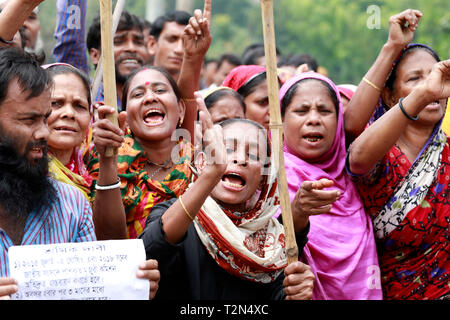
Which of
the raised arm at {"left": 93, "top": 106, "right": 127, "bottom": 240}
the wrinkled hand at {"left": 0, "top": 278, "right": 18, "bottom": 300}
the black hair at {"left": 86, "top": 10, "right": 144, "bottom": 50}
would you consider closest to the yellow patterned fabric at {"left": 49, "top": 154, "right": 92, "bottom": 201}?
the raised arm at {"left": 93, "top": 106, "right": 127, "bottom": 240}

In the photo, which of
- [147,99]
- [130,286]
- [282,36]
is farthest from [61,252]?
[282,36]

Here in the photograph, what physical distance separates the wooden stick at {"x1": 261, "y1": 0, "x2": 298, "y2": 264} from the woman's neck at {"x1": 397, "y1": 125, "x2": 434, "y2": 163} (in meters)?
1.13

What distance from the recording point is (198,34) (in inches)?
154

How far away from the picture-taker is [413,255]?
3738 millimetres

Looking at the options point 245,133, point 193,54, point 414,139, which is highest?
point 193,54

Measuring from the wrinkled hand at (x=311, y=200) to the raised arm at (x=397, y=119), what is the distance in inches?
18.7

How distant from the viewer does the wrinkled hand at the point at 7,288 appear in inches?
95.9

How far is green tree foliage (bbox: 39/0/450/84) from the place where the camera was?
2871cm

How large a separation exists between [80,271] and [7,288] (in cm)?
30

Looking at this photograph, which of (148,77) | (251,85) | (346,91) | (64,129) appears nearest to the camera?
(64,129)

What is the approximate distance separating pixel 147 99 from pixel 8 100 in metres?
1.26

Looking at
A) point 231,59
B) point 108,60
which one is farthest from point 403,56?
point 231,59

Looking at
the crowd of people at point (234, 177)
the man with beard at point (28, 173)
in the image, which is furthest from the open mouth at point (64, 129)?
the man with beard at point (28, 173)

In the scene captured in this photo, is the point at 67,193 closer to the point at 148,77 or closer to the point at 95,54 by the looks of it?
the point at 148,77
